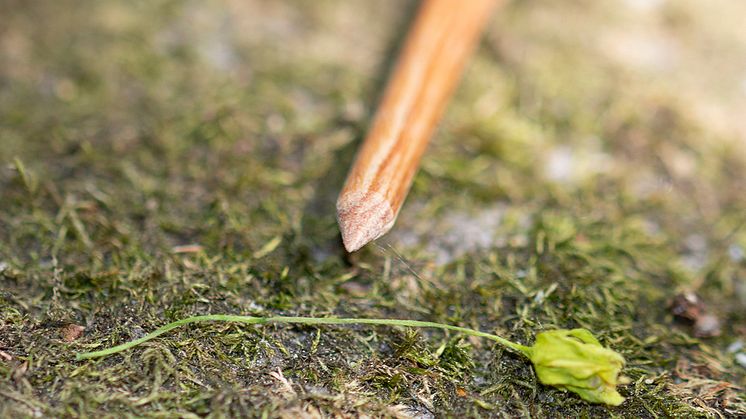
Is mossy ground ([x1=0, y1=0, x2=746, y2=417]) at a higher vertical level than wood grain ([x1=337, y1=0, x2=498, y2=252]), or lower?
lower

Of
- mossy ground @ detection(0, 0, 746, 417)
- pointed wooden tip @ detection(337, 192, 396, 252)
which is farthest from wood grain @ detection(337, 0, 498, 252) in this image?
mossy ground @ detection(0, 0, 746, 417)

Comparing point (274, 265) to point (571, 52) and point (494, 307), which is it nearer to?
point (494, 307)

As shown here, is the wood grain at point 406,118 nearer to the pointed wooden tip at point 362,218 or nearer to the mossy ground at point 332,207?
the pointed wooden tip at point 362,218

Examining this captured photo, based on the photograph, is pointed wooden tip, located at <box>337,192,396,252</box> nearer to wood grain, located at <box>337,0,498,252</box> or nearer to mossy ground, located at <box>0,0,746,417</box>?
wood grain, located at <box>337,0,498,252</box>

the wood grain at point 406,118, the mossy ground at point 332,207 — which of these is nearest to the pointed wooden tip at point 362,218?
the wood grain at point 406,118

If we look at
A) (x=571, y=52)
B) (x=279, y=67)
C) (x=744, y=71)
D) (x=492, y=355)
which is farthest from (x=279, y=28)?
(x=744, y=71)
